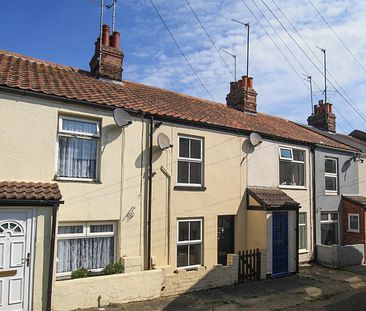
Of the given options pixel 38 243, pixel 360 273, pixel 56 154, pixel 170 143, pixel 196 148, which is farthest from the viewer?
pixel 360 273

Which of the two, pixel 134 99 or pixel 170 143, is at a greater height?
pixel 134 99

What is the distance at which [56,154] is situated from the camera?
9.09 m

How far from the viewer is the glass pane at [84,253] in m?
8.93

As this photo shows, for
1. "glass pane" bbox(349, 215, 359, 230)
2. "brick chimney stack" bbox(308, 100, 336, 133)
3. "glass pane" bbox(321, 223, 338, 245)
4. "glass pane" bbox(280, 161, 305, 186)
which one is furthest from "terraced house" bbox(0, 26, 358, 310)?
"brick chimney stack" bbox(308, 100, 336, 133)

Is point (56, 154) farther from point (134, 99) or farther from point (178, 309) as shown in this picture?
point (178, 309)

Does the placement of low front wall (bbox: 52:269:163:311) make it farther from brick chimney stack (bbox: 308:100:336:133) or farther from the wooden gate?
brick chimney stack (bbox: 308:100:336:133)

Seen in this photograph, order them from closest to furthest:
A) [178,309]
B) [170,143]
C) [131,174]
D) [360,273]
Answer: [178,309] → [131,174] → [170,143] → [360,273]

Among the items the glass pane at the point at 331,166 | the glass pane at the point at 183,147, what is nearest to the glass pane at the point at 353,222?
the glass pane at the point at 331,166

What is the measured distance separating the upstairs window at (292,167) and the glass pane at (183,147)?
183 inches

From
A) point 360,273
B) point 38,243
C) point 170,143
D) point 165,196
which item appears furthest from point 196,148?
point 360,273

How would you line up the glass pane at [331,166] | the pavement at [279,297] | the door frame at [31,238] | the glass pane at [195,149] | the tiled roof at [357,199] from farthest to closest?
the glass pane at [331,166] → the tiled roof at [357,199] → the glass pane at [195,149] → the pavement at [279,297] → the door frame at [31,238]

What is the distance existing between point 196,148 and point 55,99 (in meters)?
4.68

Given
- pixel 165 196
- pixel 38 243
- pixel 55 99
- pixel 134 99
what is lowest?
pixel 38 243

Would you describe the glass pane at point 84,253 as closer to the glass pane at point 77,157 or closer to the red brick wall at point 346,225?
the glass pane at point 77,157
